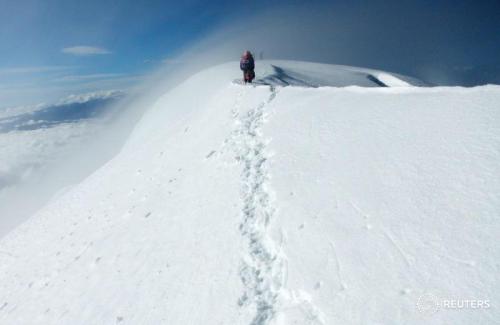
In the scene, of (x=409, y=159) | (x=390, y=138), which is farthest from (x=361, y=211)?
(x=390, y=138)

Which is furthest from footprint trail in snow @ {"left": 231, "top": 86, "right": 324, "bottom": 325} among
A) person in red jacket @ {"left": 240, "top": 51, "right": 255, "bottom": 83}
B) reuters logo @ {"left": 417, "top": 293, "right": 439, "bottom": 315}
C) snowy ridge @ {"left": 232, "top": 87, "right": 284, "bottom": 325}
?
person in red jacket @ {"left": 240, "top": 51, "right": 255, "bottom": 83}

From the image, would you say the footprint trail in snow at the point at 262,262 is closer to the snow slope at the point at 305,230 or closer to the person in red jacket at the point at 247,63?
the snow slope at the point at 305,230

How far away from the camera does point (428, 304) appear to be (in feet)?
14.0

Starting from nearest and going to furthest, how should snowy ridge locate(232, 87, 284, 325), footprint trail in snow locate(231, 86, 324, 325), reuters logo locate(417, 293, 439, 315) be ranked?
1. reuters logo locate(417, 293, 439, 315)
2. footprint trail in snow locate(231, 86, 324, 325)
3. snowy ridge locate(232, 87, 284, 325)

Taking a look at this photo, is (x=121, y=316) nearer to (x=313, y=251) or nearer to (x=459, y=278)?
(x=313, y=251)

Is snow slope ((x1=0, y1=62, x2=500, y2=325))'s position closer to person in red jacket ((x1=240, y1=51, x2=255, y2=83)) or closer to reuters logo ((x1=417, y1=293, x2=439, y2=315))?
reuters logo ((x1=417, y1=293, x2=439, y2=315))

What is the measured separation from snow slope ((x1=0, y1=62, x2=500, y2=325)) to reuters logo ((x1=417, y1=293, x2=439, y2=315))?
23 millimetres

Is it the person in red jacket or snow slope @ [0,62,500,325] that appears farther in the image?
the person in red jacket

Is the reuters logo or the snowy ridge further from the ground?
the reuters logo

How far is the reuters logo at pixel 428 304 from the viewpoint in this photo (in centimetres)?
418

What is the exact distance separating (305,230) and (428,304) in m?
2.62

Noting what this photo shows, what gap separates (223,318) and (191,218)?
3876mm

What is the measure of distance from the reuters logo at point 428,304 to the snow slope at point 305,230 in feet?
0.08

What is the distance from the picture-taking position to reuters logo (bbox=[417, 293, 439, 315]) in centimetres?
418
